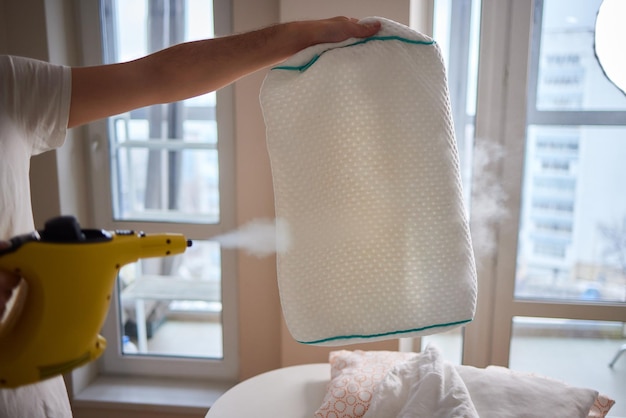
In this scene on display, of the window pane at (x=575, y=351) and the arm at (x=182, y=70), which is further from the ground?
the arm at (x=182, y=70)

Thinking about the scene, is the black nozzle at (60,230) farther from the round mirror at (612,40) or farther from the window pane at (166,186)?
the round mirror at (612,40)

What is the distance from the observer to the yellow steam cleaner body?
56cm

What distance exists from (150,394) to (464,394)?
1.23 meters

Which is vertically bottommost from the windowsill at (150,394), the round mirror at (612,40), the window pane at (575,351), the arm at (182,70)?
the windowsill at (150,394)

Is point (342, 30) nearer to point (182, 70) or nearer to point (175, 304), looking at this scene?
point (182, 70)

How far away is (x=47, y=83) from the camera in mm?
861

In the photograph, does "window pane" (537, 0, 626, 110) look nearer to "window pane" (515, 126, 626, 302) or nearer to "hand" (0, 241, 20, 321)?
"window pane" (515, 126, 626, 302)

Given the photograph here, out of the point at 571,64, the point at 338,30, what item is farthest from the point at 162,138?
the point at 571,64

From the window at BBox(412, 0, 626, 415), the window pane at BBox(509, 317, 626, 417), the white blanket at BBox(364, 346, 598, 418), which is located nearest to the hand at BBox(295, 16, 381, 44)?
the white blanket at BBox(364, 346, 598, 418)

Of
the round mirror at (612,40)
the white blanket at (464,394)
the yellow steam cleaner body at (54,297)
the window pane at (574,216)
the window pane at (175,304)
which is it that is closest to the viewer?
the yellow steam cleaner body at (54,297)

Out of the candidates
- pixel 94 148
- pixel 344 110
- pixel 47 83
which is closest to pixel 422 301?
pixel 344 110

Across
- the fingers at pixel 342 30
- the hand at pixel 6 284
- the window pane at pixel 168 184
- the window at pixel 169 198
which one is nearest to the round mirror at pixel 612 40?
the fingers at pixel 342 30

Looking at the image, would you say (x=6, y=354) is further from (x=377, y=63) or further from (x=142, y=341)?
(x=142, y=341)

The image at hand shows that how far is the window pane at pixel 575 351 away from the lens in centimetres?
177
